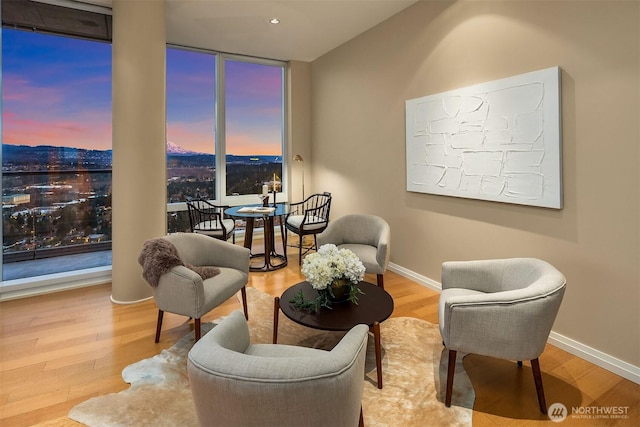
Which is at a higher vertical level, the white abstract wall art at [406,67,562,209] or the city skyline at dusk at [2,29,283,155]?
the city skyline at dusk at [2,29,283,155]

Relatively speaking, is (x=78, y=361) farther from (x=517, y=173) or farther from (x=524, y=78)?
(x=524, y=78)

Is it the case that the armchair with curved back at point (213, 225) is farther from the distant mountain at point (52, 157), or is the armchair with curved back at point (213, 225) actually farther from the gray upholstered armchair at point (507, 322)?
the gray upholstered armchair at point (507, 322)

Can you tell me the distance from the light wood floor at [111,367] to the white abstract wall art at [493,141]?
1188 millimetres

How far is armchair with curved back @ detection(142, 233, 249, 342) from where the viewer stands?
98.6 inches

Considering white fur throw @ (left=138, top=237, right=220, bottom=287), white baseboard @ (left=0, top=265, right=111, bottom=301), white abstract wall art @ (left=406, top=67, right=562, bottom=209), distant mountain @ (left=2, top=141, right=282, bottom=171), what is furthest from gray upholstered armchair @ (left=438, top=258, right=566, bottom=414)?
distant mountain @ (left=2, top=141, right=282, bottom=171)

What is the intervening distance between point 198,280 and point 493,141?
264 centimetres

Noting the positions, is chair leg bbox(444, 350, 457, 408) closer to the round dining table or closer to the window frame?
the round dining table

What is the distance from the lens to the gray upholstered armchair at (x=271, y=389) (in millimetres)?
1128

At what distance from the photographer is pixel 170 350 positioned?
2648 mm

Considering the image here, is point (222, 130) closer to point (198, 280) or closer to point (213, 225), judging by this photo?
point (213, 225)

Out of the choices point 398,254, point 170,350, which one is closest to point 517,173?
point 398,254

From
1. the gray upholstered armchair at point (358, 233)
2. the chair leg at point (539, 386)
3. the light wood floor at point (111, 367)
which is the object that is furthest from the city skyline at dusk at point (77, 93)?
the chair leg at point (539, 386)

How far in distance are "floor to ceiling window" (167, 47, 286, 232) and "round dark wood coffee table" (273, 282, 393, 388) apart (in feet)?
9.66

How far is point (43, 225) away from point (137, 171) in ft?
5.25
